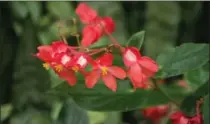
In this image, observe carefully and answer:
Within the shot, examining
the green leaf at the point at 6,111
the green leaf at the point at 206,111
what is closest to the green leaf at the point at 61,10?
the green leaf at the point at 6,111

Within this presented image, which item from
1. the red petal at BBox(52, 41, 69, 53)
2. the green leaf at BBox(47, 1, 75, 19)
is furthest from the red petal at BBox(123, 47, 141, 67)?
the green leaf at BBox(47, 1, 75, 19)

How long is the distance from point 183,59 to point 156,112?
1.04ft

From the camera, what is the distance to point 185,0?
164cm

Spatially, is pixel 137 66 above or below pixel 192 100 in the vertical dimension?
above

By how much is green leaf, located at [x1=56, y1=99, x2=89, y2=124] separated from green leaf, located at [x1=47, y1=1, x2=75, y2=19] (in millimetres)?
710

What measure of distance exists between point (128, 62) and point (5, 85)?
582 millimetres

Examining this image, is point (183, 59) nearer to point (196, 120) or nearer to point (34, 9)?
point (196, 120)

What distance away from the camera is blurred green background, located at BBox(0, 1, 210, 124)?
→ 4.37 feet

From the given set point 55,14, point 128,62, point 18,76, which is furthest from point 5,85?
point 128,62

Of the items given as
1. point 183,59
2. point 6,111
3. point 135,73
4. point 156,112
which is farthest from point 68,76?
point 6,111

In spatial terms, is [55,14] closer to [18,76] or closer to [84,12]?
[18,76]

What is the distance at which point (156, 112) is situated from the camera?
1223mm

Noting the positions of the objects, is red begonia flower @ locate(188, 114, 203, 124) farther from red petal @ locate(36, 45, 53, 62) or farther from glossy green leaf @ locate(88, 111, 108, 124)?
glossy green leaf @ locate(88, 111, 108, 124)

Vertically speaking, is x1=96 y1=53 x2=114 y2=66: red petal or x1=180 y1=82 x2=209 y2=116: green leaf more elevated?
x1=96 y1=53 x2=114 y2=66: red petal
